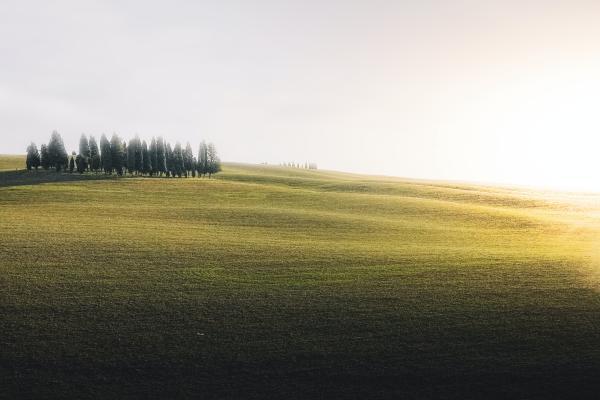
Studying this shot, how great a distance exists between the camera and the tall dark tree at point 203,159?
111m

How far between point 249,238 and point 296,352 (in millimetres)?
21114

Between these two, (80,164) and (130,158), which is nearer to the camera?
(80,164)

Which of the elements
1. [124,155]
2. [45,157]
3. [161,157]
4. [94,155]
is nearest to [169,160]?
[161,157]

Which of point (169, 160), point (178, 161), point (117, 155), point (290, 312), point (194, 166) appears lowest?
point (290, 312)

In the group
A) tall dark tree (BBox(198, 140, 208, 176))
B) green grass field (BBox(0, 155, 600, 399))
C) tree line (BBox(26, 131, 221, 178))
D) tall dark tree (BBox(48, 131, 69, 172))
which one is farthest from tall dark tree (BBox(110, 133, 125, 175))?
green grass field (BBox(0, 155, 600, 399))

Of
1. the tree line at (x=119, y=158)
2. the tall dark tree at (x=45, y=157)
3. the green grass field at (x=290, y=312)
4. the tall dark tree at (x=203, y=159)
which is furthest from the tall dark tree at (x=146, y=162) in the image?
the green grass field at (x=290, y=312)

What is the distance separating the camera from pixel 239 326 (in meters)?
21.6

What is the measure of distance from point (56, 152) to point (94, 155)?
8.20 m

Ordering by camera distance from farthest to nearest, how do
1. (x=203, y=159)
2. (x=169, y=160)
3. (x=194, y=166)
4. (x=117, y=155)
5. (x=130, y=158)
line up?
(x=203, y=159) < (x=194, y=166) < (x=169, y=160) < (x=130, y=158) < (x=117, y=155)

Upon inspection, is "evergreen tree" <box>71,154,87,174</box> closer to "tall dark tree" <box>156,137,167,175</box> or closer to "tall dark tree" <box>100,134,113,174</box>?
"tall dark tree" <box>100,134,113,174</box>

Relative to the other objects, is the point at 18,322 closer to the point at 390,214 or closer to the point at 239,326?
the point at 239,326

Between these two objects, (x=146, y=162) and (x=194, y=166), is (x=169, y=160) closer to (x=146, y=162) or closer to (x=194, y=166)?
(x=146, y=162)

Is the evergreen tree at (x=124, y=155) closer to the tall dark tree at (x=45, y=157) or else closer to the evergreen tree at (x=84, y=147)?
the evergreen tree at (x=84, y=147)

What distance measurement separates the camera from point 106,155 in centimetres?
10088
